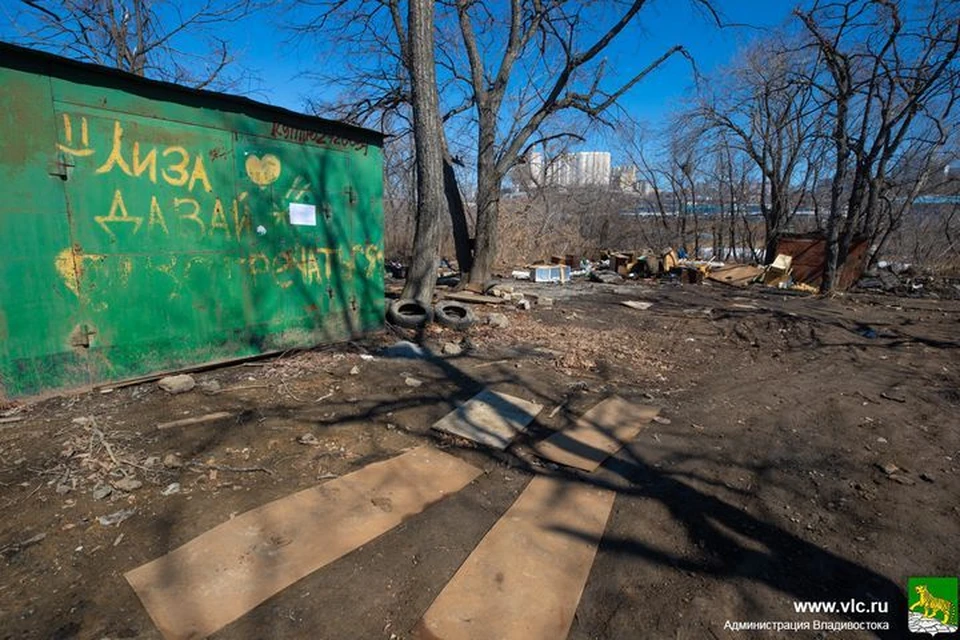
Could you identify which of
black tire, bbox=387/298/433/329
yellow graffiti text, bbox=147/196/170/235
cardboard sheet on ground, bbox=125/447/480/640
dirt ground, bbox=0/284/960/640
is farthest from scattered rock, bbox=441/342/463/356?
yellow graffiti text, bbox=147/196/170/235

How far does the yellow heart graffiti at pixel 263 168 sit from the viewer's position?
459 cm

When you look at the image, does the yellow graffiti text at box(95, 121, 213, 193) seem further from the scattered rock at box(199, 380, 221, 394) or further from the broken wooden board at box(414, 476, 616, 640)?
the broken wooden board at box(414, 476, 616, 640)

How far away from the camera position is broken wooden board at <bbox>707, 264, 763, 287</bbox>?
13695 mm

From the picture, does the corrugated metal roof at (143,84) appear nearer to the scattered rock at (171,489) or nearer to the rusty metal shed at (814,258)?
the scattered rock at (171,489)

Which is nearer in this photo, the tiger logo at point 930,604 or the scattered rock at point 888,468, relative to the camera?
the tiger logo at point 930,604

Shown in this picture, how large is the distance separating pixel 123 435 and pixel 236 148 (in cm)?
273

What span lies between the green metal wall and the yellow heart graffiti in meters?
0.01

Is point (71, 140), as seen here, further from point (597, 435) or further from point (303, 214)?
point (597, 435)

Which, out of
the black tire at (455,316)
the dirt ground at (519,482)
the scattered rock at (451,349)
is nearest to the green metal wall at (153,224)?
the dirt ground at (519,482)

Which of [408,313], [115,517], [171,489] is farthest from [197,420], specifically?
[408,313]

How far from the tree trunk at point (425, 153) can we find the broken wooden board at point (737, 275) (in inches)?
402

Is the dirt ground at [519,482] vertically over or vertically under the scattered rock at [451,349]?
under

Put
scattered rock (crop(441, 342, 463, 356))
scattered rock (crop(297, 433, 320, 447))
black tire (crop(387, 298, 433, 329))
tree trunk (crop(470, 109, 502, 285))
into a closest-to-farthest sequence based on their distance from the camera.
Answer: scattered rock (crop(297, 433, 320, 447)) < scattered rock (crop(441, 342, 463, 356)) < black tire (crop(387, 298, 433, 329)) < tree trunk (crop(470, 109, 502, 285))

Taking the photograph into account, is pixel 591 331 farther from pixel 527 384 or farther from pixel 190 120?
pixel 190 120
